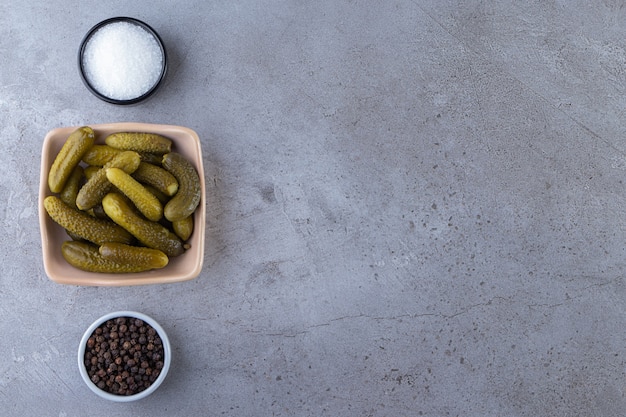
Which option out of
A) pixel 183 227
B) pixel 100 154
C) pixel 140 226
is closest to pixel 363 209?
pixel 183 227

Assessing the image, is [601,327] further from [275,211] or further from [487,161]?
[275,211]

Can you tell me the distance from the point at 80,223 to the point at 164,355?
1.42 feet

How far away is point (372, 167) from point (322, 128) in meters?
0.19

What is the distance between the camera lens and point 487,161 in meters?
2.01

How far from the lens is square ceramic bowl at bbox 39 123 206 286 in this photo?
172 centimetres

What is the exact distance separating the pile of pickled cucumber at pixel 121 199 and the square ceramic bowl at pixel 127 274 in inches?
0.9

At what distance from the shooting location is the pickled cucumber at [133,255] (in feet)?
5.49

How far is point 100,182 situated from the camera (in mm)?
1678

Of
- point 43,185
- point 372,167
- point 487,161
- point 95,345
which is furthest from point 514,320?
point 43,185

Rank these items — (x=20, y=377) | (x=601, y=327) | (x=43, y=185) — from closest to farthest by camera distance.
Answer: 1. (x=43, y=185)
2. (x=20, y=377)
3. (x=601, y=327)

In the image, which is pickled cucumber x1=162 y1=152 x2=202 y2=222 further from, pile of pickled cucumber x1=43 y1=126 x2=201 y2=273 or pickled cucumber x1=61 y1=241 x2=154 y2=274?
pickled cucumber x1=61 y1=241 x2=154 y2=274

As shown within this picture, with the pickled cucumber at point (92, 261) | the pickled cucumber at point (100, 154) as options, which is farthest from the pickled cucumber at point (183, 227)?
the pickled cucumber at point (100, 154)

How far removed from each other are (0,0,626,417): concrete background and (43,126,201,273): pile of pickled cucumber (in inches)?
7.7

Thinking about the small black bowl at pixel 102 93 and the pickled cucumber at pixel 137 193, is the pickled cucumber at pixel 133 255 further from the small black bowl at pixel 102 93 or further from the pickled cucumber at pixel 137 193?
the small black bowl at pixel 102 93
